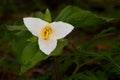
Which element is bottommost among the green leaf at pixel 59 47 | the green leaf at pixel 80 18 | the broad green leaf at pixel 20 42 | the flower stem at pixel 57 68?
the flower stem at pixel 57 68

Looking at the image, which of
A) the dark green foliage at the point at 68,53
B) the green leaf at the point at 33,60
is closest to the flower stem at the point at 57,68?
the dark green foliage at the point at 68,53

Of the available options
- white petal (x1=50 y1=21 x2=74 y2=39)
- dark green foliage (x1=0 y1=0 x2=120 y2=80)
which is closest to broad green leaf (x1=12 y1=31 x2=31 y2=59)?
dark green foliage (x1=0 y1=0 x2=120 y2=80)

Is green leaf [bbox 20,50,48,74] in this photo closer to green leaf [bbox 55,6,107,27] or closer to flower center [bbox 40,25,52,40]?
flower center [bbox 40,25,52,40]

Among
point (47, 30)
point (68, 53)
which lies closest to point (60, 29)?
point (47, 30)

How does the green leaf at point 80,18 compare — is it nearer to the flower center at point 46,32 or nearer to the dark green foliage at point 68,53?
the dark green foliage at point 68,53

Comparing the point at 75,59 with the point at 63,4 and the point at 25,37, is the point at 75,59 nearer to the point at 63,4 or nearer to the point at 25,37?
the point at 25,37

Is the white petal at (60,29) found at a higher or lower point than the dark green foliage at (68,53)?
higher
